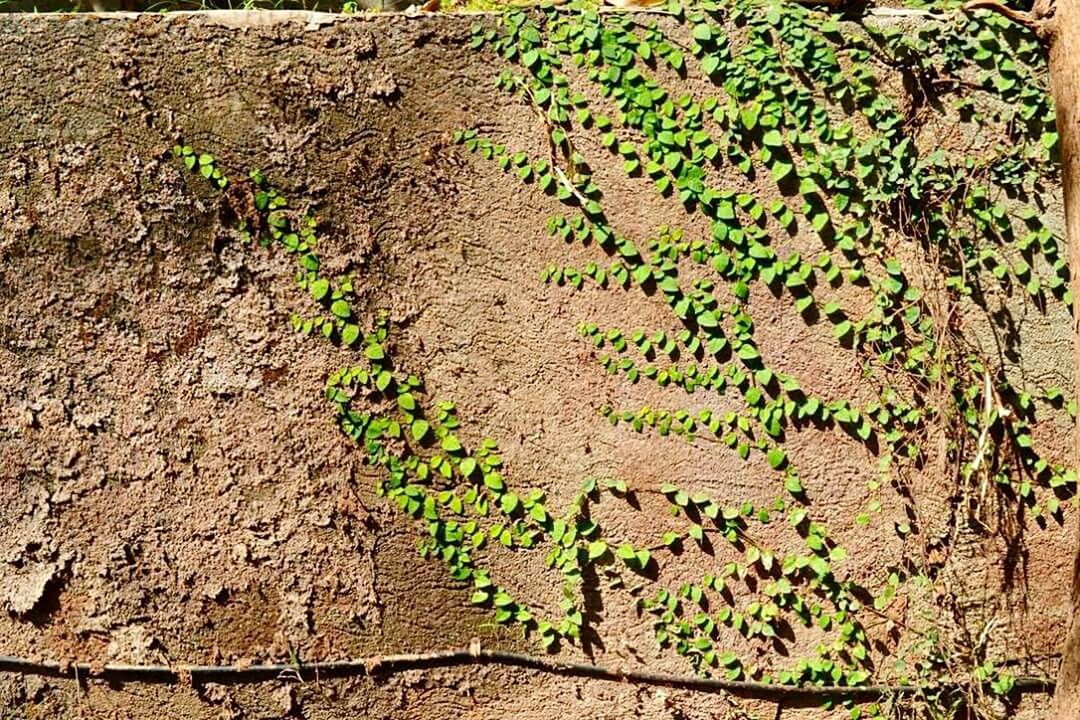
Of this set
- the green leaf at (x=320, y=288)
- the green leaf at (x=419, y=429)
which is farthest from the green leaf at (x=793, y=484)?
the green leaf at (x=320, y=288)

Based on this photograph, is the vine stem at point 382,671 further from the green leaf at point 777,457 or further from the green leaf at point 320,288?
the green leaf at point 320,288

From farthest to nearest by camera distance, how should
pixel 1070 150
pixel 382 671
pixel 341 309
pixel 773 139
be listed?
pixel 382 671 < pixel 341 309 < pixel 773 139 < pixel 1070 150

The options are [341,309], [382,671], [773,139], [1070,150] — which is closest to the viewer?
[1070,150]

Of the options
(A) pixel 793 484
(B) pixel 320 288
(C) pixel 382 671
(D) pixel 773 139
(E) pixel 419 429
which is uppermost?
(D) pixel 773 139

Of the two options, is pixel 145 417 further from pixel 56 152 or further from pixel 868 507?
pixel 868 507

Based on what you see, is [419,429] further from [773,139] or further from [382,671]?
[773,139]

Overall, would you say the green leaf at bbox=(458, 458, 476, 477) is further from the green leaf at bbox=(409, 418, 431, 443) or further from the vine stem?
the vine stem

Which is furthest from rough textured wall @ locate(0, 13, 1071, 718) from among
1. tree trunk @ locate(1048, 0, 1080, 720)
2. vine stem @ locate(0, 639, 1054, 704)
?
tree trunk @ locate(1048, 0, 1080, 720)

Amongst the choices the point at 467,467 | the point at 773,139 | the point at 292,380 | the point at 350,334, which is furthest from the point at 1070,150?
the point at 292,380
